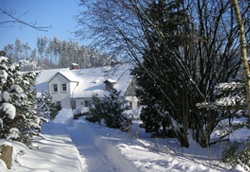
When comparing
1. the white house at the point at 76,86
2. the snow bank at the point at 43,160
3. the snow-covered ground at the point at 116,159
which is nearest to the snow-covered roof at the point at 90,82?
the white house at the point at 76,86

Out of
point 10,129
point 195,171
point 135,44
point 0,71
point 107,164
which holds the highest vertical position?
point 135,44

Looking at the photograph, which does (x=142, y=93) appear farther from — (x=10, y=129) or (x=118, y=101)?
(x=10, y=129)

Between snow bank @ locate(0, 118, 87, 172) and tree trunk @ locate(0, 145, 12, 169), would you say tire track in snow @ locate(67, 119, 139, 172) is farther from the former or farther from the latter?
tree trunk @ locate(0, 145, 12, 169)

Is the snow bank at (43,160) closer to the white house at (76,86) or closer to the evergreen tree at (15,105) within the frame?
the evergreen tree at (15,105)

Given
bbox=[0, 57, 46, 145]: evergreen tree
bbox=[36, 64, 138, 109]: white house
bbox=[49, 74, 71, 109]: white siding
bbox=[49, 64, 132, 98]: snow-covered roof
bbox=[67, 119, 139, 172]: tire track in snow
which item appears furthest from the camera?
bbox=[49, 74, 71, 109]: white siding

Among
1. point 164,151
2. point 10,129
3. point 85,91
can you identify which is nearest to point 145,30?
point 164,151

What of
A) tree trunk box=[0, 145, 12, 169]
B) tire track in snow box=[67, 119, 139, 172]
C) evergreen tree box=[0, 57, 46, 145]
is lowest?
tire track in snow box=[67, 119, 139, 172]

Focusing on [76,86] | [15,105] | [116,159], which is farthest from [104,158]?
[76,86]

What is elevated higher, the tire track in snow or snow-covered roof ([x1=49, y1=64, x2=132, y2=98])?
snow-covered roof ([x1=49, y1=64, x2=132, y2=98])

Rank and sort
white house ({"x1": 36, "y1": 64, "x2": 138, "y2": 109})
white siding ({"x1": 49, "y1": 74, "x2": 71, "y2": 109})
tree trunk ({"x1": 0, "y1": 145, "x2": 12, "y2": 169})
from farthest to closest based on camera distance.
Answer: white siding ({"x1": 49, "y1": 74, "x2": 71, "y2": 109}) < white house ({"x1": 36, "y1": 64, "x2": 138, "y2": 109}) < tree trunk ({"x1": 0, "y1": 145, "x2": 12, "y2": 169})

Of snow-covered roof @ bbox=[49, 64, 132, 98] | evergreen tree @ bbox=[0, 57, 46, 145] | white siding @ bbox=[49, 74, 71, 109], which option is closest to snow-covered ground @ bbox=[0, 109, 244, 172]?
evergreen tree @ bbox=[0, 57, 46, 145]

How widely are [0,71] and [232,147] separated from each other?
695cm

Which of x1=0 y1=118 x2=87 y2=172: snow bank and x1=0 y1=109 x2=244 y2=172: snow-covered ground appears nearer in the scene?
x1=0 y1=118 x2=87 y2=172: snow bank

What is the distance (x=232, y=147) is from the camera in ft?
17.2
